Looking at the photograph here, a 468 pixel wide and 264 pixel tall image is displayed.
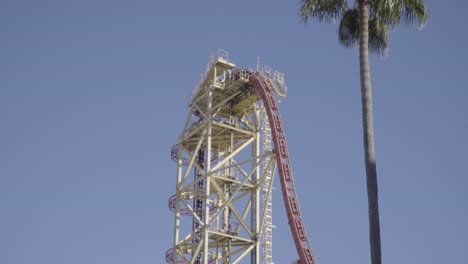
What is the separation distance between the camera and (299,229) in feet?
135

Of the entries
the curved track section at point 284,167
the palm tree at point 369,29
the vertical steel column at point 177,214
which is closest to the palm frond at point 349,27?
the palm tree at point 369,29

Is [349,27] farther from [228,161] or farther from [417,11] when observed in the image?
[228,161]

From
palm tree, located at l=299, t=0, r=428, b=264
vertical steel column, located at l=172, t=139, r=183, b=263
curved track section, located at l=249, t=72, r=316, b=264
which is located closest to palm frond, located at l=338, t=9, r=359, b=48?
palm tree, located at l=299, t=0, r=428, b=264

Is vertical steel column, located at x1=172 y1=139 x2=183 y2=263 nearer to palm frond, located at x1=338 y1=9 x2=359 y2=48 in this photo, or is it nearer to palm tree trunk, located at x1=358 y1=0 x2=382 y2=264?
palm frond, located at x1=338 y1=9 x2=359 y2=48

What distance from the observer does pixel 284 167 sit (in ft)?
143

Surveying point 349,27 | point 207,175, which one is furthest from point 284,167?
point 349,27

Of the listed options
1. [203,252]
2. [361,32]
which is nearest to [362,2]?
[361,32]

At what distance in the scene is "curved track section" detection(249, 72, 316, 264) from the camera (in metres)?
40.0

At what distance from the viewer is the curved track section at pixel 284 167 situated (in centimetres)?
4003

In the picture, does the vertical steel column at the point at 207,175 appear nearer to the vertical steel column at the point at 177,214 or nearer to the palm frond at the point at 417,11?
the vertical steel column at the point at 177,214

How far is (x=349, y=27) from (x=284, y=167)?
18.5m

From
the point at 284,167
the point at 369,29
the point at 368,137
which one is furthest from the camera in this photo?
the point at 284,167

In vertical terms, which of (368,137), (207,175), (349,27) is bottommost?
(368,137)

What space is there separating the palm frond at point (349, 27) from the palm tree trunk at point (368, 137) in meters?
1.57
